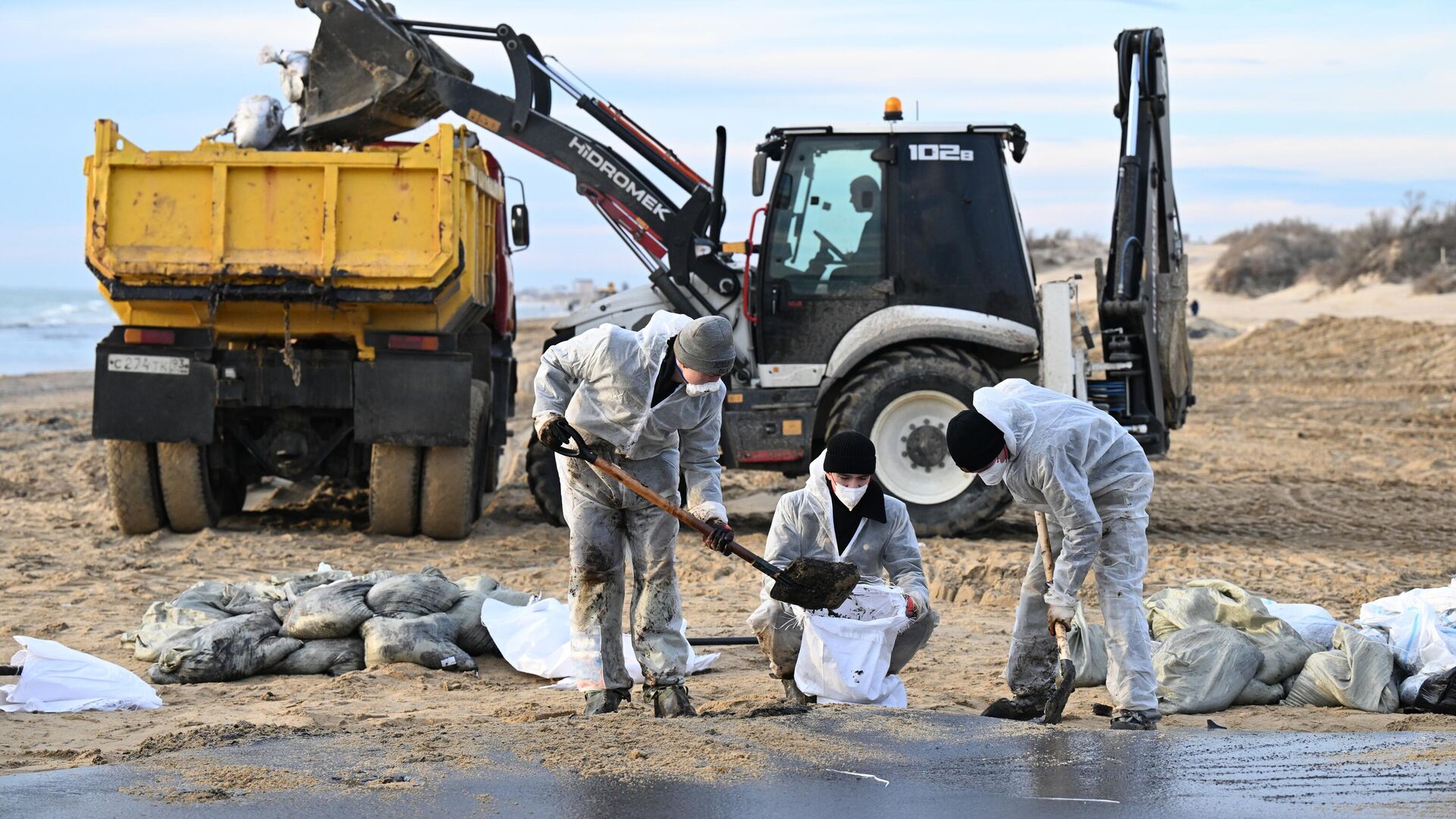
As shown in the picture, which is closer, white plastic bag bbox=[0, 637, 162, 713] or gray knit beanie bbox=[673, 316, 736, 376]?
gray knit beanie bbox=[673, 316, 736, 376]

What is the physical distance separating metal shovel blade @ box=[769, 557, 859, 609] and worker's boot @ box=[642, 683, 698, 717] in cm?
54

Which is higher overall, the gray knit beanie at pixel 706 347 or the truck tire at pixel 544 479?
the gray knit beanie at pixel 706 347

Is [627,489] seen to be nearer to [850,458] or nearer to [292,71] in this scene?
[850,458]

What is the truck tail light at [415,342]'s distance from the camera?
31.7 ft

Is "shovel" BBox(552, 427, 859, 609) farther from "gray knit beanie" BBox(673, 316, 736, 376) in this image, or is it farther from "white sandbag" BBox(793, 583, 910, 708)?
"gray knit beanie" BBox(673, 316, 736, 376)

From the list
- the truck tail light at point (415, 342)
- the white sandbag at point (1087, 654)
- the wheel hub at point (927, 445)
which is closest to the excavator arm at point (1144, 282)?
the wheel hub at point (927, 445)

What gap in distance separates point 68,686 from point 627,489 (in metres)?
2.46

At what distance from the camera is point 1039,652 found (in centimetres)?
603

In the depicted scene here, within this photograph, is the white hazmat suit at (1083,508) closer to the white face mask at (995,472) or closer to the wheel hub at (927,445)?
the white face mask at (995,472)

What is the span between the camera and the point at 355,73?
1051cm

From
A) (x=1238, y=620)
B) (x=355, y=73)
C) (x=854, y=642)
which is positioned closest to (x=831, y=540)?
(x=854, y=642)

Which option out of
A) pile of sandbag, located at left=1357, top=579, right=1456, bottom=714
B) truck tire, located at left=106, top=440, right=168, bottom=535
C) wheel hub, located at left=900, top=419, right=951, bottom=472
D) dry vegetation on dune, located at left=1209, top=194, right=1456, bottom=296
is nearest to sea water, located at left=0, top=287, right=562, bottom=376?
truck tire, located at left=106, top=440, right=168, bottom=535

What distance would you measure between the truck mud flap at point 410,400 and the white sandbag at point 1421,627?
18.1ft

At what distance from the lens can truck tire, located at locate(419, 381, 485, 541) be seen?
9.91m
